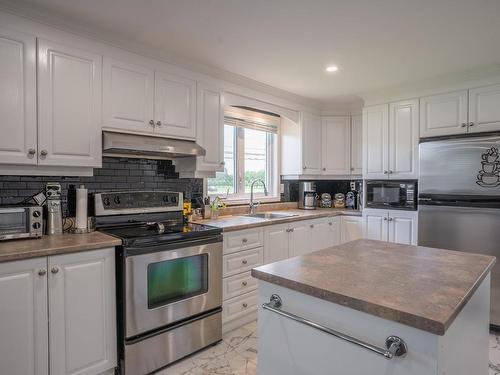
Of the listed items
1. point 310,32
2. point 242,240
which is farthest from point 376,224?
point 310,32

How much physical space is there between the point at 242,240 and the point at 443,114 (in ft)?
7.71

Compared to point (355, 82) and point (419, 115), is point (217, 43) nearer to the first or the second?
point (355, 82)

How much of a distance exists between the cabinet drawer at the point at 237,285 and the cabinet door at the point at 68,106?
136cm

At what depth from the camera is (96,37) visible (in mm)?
2197

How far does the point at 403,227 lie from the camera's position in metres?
3.44

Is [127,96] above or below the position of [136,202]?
above

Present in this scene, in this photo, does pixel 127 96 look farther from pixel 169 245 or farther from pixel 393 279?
pixel 393 279

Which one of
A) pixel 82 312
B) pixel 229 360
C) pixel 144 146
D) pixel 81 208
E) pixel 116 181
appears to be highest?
pixel 144 146

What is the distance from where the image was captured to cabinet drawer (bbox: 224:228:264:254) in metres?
2.63

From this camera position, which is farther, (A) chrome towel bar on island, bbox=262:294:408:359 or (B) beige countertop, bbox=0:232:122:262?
(B) beige countertop, bbox=0:232:122:262

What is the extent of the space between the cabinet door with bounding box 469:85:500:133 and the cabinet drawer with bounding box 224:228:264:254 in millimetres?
2233

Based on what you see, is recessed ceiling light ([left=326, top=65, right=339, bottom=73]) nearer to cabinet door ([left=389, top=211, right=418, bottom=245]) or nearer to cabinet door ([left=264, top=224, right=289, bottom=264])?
cabinet door ([left=264, top=224, right=289, bottom=264])

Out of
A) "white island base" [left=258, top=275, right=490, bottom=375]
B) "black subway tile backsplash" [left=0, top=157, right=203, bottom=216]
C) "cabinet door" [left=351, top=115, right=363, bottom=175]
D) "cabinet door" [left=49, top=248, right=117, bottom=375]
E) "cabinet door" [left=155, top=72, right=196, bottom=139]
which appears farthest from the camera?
"cabinet door" [left=351, top=115, right=363, bottom=175]

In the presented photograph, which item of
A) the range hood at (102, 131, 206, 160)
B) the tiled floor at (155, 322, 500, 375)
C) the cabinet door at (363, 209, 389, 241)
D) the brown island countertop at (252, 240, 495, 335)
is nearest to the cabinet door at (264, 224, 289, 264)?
the tiled floor at (155, 322, 500, 375)
